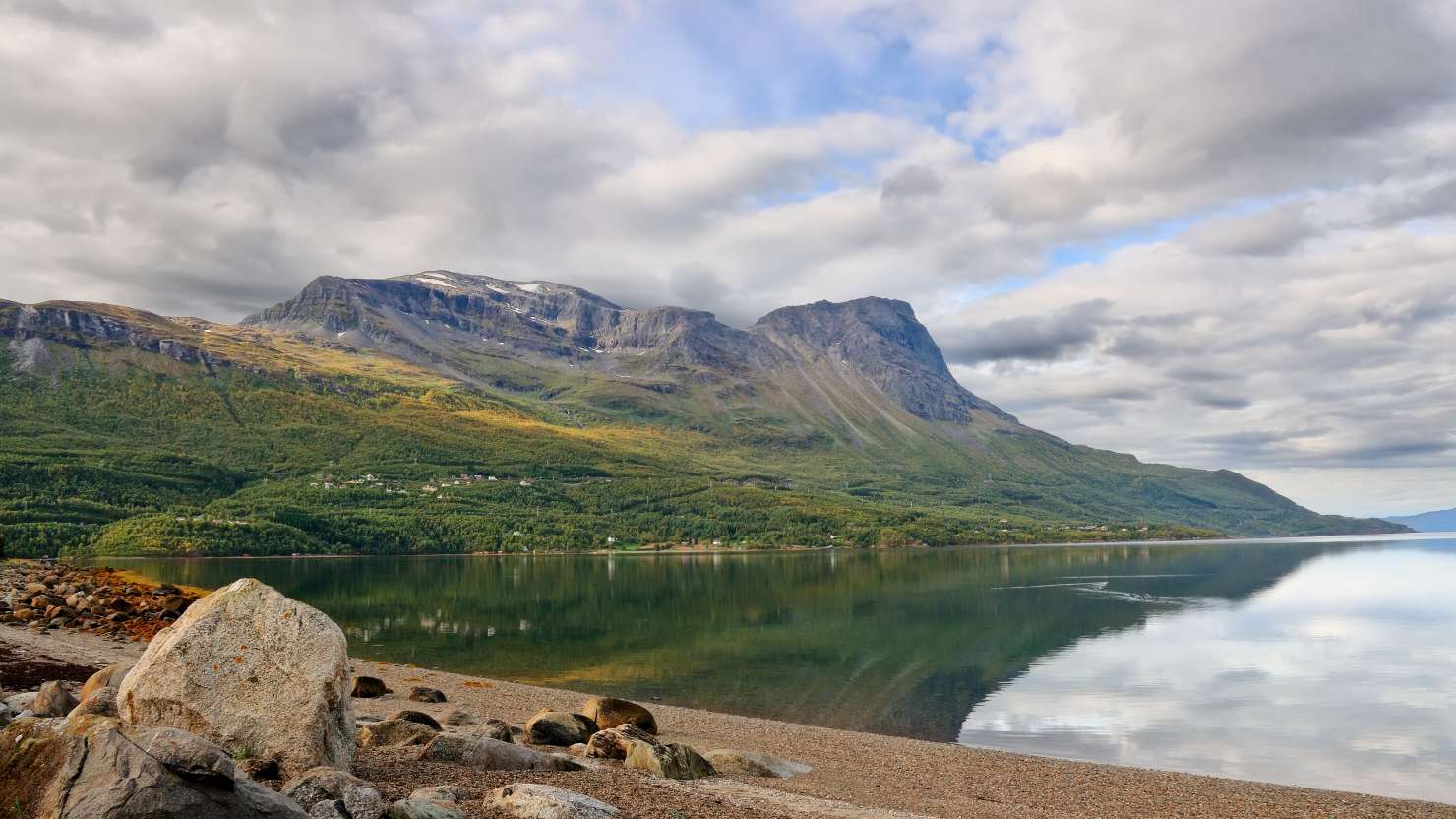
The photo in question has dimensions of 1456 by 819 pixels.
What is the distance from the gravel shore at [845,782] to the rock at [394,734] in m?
1.05

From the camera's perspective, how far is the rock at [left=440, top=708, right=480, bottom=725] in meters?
30.9

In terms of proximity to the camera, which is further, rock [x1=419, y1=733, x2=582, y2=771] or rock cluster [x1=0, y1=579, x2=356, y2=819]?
rock [x1=419, y1=733, x2=582, y2=771]

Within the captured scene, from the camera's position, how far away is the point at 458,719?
3139 centimetres

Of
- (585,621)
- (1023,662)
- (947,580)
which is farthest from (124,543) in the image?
(1023,662)

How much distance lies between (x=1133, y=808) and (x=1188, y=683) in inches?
1377

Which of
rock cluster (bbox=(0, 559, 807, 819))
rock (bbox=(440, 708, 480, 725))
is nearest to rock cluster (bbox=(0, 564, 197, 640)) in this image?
rock (bbox=(440, 708, 480, 725))

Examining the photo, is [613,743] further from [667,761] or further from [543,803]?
[543,803]

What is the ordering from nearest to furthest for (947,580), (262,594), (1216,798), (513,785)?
(513,785), (262,594), (1216,798), (947,580)

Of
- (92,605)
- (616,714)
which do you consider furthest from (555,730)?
(92,605)

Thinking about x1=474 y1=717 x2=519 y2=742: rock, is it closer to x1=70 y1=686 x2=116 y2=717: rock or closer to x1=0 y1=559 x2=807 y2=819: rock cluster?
x1=0 y1=559 x2=807 y2=819: rock cluster

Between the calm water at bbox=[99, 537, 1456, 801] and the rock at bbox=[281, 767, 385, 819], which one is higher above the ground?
the rock at bbox=[281, 767, 385, 819]

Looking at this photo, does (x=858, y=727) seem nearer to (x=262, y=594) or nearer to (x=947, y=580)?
(x=262, y=594)

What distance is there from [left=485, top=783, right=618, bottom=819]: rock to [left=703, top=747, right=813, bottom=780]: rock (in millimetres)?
11451

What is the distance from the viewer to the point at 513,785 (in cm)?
1550
